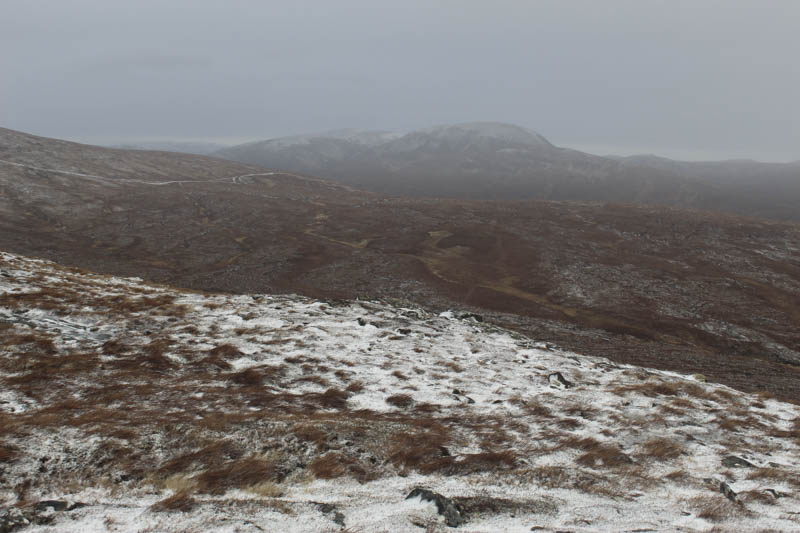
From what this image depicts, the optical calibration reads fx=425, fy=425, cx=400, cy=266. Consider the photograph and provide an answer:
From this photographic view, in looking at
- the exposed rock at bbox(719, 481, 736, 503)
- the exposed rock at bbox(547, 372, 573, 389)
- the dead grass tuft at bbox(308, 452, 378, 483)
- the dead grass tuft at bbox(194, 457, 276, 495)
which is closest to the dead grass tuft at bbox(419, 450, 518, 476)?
the dead grass tuft at bbox(308, 452, 378, 483)

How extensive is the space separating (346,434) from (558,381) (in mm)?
10735

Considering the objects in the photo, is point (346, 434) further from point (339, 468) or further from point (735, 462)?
point (735, 462)

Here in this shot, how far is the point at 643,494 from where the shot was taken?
9.31 metres

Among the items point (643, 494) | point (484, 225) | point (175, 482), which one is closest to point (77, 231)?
point (484, 225)

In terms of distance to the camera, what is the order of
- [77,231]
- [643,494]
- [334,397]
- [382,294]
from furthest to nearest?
1. [77,231]
2. [382,294]
3. [334,397]
4. [643,494]

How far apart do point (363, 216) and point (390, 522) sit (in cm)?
11468

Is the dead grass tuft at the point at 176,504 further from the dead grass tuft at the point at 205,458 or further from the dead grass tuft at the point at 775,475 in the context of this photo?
the dead grass tuft at the point at 775,475

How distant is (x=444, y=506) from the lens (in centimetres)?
800

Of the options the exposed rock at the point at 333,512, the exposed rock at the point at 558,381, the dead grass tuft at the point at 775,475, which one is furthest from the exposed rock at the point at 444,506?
the exposed rock at the point at 558,381

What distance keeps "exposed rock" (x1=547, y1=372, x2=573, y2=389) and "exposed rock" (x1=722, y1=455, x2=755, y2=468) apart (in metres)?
6.56

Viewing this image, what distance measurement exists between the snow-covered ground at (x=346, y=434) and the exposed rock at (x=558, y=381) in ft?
0.53

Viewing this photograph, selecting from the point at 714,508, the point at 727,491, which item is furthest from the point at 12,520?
the point at 727,491

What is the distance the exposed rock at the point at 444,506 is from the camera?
302 inches

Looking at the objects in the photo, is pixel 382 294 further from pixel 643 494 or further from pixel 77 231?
pixel 77 231
